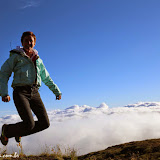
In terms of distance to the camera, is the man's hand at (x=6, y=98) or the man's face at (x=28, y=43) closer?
the man's hand at (x=6, y=98)

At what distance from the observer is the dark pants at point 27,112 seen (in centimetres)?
383

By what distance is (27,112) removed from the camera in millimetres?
3842

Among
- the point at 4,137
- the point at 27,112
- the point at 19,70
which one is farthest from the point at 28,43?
the point at 4,137

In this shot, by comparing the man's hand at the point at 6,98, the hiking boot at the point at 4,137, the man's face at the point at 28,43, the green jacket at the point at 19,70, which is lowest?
the hiking boot at the point at 4,137

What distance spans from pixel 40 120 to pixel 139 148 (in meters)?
2.90

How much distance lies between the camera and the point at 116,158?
4.94 metres

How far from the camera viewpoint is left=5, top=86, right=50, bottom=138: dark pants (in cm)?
383

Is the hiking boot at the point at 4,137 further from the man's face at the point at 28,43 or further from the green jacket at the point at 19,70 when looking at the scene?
the man's face at the point at 28,43

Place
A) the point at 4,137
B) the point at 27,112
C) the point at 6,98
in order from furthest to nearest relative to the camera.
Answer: the point at 4,137 < the point at 27,112 < the point at 6,98

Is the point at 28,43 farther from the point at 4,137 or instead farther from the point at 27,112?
the point at 4,137

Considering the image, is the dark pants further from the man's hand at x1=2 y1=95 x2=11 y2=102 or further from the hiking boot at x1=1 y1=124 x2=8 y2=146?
the man's hand at x1=2 y1=95 x2=11 y2=102

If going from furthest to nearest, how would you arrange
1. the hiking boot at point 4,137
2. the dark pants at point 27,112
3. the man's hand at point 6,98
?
the hiking boot at point 4,137 < the dark pants at point 27,112 < the man's hand at point 6,98

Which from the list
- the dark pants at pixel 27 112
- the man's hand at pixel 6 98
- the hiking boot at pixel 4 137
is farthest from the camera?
the hiking boot at pixel 4 137

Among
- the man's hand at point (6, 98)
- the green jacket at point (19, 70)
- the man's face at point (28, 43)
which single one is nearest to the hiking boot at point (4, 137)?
the man's hand at point (6, 98)
